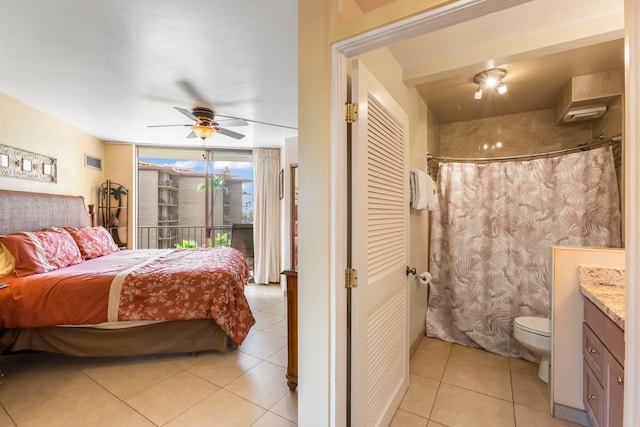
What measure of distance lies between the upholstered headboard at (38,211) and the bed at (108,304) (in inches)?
0.5

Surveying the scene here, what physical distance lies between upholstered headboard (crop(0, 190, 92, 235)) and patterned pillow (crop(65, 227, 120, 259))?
24cm

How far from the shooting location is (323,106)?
1.29 m

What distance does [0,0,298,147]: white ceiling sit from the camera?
169 centimetres

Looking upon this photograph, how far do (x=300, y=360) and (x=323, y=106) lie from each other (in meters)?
1.19

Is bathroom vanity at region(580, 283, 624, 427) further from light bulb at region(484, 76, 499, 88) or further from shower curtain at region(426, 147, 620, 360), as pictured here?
light bulb at region(484, 76, 499, 88)

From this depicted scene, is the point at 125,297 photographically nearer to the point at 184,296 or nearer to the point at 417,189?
the point at 184,296

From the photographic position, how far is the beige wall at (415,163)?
2061 millimetres

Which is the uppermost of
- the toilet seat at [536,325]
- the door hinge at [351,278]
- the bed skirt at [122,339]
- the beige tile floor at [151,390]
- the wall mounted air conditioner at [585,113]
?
the wall mounted air conditioner at [585,113]

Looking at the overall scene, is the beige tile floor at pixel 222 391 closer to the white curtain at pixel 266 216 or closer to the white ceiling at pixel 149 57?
the white curtain at pixel 266 216

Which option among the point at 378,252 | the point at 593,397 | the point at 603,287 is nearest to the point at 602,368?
the point at 593,397

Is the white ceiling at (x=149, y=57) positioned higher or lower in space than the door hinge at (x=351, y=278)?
higher

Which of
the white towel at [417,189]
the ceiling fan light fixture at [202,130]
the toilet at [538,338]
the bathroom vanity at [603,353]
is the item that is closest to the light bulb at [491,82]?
the white towel at [417,189]

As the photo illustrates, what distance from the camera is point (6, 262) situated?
2.42 meters

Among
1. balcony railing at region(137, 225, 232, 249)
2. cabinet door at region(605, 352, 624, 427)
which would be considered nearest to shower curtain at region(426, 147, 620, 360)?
cabinet door at region(605, 352, 624, 427)
